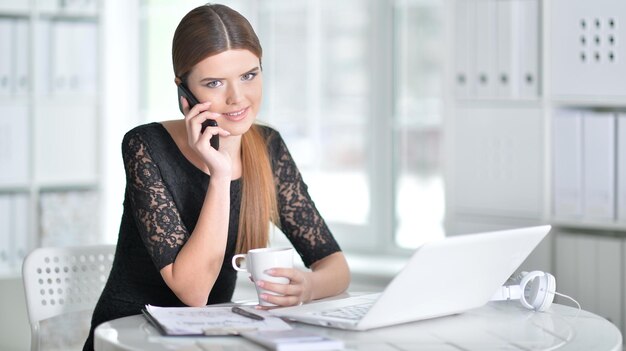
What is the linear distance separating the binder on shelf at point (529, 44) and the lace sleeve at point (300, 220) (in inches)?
47.2

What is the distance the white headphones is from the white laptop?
79mm

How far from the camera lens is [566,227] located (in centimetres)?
338

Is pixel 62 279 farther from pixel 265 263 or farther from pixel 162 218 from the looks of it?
pixel 265 263

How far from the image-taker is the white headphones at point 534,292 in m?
1.90

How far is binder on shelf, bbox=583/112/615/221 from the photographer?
10.2 feet

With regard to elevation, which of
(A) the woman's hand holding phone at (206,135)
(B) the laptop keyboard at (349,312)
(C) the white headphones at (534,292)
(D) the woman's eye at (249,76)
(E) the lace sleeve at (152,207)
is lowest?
(B) the laptop keyboard at (349,312)

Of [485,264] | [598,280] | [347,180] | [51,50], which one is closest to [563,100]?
[598,280]

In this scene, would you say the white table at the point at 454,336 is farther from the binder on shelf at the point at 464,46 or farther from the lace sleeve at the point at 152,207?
the binder on shelf at the point at 464,46

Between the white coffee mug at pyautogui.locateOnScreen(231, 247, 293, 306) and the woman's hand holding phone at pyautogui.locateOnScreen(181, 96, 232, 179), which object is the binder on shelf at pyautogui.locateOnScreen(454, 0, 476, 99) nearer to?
the woman's hand holding phone at pyautogui.locateOnScreen(181, 96, 232, 179)

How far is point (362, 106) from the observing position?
425 centimetres

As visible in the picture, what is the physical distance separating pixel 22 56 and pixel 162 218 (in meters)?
2.10

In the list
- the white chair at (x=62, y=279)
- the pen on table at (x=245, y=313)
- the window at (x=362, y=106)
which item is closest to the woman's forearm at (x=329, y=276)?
the pen on table at (x=245, y=313)

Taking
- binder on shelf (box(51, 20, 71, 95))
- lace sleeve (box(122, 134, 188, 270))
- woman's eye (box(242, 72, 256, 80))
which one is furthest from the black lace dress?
binder on shelf (box(51, 20, 71, 95))

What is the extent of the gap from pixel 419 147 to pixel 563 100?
1.00 metres
